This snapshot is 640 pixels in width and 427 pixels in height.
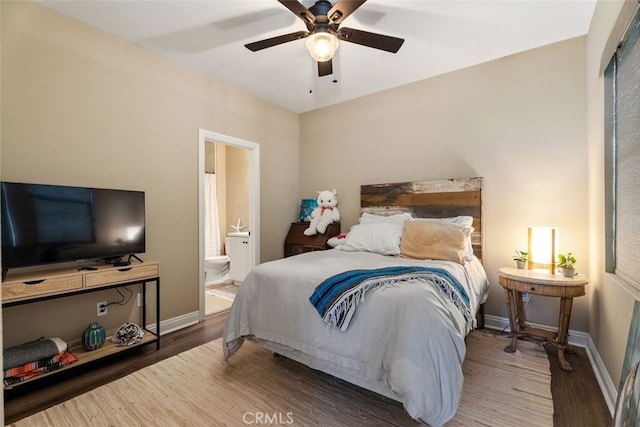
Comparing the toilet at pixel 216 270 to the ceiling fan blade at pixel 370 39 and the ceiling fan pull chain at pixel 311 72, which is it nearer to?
the ceiling fan pull chain at pixel 311 72

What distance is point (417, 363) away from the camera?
1.56 meters

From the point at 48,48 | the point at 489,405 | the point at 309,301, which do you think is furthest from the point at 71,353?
the point at 489,405

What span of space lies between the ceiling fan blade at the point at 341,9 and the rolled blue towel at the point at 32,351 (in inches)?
117

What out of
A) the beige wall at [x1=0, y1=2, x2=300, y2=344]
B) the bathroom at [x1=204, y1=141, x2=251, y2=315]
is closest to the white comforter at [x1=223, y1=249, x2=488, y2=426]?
the beige wall at [x1=0, y1=2, x2=300, y2=344]

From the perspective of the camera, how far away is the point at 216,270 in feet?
16.2

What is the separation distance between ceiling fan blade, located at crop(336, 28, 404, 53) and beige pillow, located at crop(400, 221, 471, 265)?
156 centimetres

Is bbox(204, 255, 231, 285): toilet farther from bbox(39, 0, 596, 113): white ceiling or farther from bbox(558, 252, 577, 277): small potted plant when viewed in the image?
bbox(558, 252, 577, 277): small potted plant

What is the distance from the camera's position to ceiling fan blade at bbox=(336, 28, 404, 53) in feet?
7.00

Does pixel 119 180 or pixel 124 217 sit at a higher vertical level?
pixel 119 180

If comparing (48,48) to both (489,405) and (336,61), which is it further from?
(489,405)

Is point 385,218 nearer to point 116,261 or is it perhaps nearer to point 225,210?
point 116,261

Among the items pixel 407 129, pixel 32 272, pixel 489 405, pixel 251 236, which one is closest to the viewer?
pixel 489 405

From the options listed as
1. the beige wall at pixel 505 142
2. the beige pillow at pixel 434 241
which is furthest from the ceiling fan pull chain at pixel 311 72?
the beige pillow at pixel 434 241

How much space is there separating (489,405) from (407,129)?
2819mm
